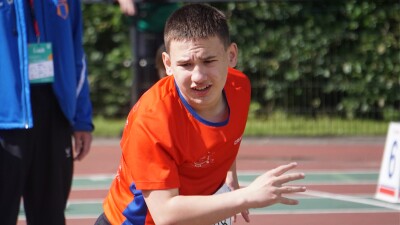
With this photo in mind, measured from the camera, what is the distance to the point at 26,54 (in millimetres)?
4680

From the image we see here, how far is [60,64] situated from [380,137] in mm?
8109

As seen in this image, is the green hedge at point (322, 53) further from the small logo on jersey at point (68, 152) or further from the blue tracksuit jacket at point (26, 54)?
the small logo on jersey at point (68, 152)

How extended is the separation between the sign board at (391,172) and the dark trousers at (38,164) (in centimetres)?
410

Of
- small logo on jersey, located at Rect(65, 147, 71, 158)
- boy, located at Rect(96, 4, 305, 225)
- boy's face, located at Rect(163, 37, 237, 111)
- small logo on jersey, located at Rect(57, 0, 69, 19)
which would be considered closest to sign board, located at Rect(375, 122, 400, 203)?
small logo on jersey, located at Rect(65, 147, 71, 158)

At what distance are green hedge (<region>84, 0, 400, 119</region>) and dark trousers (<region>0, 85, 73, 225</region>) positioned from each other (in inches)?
312

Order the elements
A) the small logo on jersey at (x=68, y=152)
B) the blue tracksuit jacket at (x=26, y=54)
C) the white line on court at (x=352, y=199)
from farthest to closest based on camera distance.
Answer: the white line on court at (x=352, y=199) → the small logo on jersey at (x=68, y=152) → the blue tracksuit jacket at (x=26, y=54)

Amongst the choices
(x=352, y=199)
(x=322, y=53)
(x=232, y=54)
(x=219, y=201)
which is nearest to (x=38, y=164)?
(x=232, y=54)

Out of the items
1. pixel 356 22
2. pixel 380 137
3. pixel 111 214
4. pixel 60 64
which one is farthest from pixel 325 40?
pixel 111 214

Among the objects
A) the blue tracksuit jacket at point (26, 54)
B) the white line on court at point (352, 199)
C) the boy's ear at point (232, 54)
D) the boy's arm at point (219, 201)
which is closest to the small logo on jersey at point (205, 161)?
the boy's arm at point (219, 201)

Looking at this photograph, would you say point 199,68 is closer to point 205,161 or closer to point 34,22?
point 205,161

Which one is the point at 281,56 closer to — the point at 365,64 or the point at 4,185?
the point at 365,64

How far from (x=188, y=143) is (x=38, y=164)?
1.35 m

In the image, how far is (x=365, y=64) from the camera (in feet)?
42.9

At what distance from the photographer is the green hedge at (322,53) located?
12.8 metres
